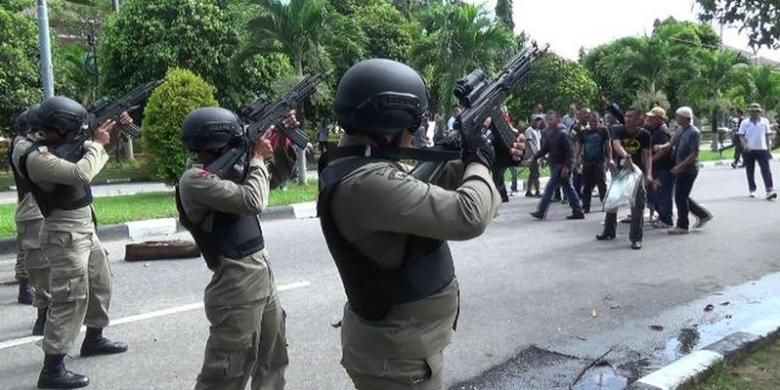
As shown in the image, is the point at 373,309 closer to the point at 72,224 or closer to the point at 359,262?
the point at 359,262

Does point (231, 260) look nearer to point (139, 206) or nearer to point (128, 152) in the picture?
point (139, 206)

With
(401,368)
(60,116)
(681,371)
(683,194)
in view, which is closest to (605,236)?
(683,194)

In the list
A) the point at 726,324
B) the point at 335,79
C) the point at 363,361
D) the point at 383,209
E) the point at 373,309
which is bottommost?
the point at 726,324

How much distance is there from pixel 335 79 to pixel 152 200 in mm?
7363

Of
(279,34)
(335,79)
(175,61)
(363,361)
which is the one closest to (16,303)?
(363,361)

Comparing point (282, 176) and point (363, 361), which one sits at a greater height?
point (282, 176)

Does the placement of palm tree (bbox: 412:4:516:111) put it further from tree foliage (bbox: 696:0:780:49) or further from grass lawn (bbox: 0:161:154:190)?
tree foliage (bbox: 696:0:780:49)

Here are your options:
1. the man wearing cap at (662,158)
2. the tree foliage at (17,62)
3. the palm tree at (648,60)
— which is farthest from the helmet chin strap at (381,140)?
the palm tree at (648,60)

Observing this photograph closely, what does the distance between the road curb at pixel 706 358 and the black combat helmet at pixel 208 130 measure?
7.72ft

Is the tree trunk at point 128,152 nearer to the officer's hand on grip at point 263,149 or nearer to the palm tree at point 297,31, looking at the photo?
the palm tree at point 297,31

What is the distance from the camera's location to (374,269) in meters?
2.21

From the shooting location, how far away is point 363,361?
2305 mm

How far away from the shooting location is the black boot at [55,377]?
405 cm

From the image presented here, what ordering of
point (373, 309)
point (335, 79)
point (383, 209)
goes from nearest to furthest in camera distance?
point (383, 209) → point (373, 309) → point (335, 79)
